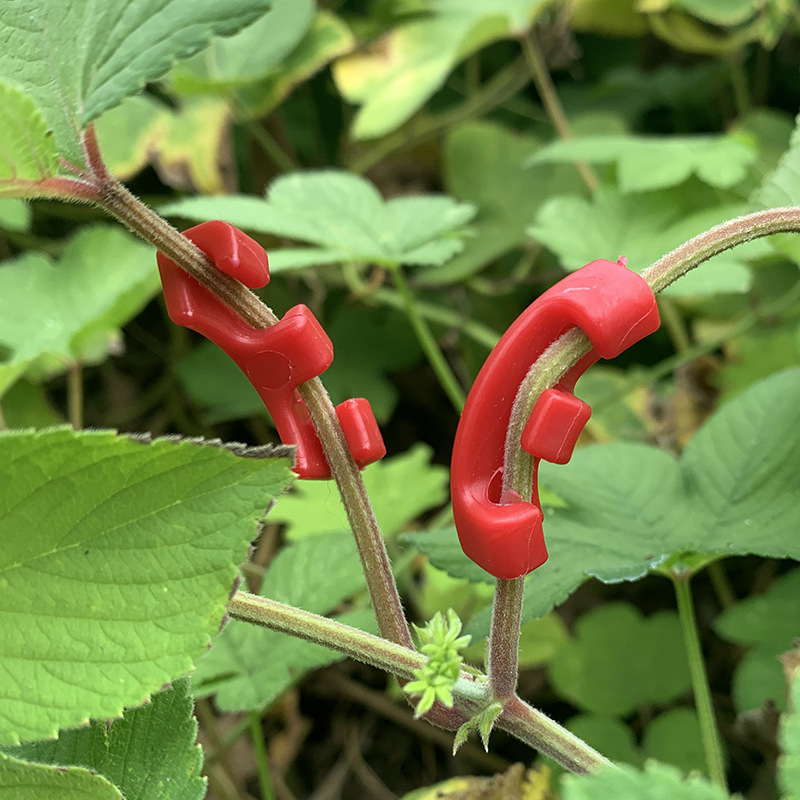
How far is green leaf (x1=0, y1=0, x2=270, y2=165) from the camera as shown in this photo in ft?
1.30

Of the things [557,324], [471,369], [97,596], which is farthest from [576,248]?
[97,596]

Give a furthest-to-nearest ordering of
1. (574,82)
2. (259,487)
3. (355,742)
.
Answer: (574,82)
(355,742)
(259,487)

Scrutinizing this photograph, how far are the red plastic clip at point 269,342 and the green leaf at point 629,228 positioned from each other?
620 millimetres

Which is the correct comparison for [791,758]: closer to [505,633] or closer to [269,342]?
[505,633]

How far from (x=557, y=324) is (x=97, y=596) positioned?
0.81 ft

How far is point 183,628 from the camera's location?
0.37 meters

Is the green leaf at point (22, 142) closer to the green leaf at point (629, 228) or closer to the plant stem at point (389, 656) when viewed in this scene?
the plant stem at point (389, 656)

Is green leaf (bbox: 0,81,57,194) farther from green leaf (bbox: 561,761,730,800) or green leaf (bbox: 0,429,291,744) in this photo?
green leaf (bbox: 561,761,730,800)

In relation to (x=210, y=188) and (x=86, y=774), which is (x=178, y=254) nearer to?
(x=86, y=774)

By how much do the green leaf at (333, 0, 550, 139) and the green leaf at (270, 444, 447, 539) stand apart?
0.53m

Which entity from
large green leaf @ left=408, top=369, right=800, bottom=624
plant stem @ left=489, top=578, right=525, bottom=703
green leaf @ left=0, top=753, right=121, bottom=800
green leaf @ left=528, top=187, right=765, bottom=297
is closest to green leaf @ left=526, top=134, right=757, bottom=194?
green leaf @ left=528, top=187, right=765, bottom=297

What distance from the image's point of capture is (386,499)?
101 centimetres

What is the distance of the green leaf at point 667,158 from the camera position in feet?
3.34

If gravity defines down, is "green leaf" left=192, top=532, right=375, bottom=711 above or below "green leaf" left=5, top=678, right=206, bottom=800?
below
